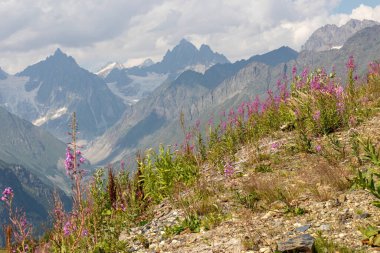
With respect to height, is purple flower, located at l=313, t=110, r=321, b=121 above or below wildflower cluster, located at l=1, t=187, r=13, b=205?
above

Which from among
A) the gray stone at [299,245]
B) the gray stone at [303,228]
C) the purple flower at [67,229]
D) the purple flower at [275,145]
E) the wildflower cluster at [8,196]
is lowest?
the gray stone at [303,228]

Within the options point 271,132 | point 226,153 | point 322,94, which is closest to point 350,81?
point 322,94

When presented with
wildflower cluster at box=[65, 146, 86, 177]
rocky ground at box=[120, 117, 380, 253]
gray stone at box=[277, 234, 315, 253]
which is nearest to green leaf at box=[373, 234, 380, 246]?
rocky ground at box=[120, 117, 380, 253]

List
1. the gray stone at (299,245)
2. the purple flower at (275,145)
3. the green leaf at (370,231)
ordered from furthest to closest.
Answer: the purple flower at (275,145), the gray stone at (299,245), the green leaf at (370,231)

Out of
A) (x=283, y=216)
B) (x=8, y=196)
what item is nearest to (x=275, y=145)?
(x=283, y=216)

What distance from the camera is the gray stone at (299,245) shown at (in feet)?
20.6

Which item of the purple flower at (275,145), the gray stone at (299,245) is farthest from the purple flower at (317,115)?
the gray stone at (299,245)

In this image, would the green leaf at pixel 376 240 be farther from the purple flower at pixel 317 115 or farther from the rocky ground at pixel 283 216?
the purple flower at pixel 317 115

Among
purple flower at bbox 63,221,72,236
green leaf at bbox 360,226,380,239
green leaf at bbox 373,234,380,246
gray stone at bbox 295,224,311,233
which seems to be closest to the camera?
green leaf at bbox 373,234,380,246

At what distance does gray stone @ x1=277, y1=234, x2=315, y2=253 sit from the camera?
6.28m

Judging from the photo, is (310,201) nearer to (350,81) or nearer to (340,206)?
(340,206)

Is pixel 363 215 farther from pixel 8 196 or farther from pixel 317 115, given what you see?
pixel 317 115

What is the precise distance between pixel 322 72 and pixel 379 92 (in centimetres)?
229

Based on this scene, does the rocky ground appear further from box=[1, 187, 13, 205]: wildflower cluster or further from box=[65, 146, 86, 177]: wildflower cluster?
box=[1, 187, 13, 205]: wildflower cluster
